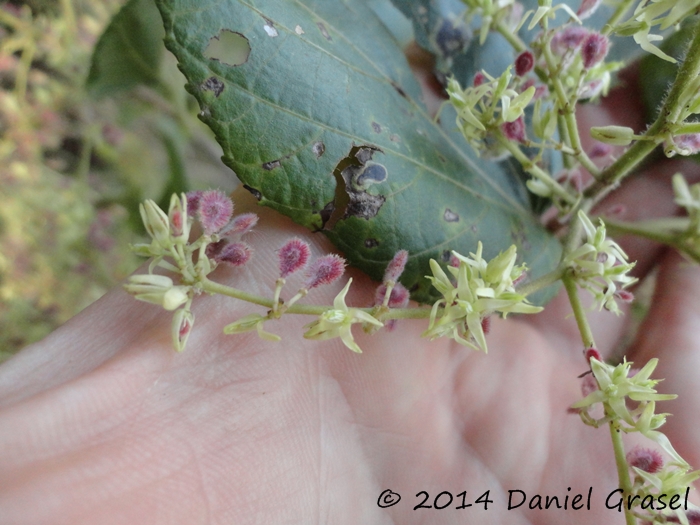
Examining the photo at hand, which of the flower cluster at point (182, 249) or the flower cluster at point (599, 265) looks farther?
the flower cluster at point (599, 265)

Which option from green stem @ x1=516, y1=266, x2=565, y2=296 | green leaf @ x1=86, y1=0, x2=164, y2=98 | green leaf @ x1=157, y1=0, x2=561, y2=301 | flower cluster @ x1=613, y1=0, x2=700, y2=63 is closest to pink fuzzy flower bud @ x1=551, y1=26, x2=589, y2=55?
flower cluster @ x1=613, y1=0, x2=700, y2=63

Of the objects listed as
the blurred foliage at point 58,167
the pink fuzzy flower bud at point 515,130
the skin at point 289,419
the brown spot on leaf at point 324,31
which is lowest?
the blurred foliage at point 58,167

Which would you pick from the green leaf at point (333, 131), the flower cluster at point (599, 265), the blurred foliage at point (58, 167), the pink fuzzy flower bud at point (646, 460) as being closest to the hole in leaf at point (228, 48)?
the green leaf at point (333, 131)

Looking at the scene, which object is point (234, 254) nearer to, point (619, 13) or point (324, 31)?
point (324, 31)

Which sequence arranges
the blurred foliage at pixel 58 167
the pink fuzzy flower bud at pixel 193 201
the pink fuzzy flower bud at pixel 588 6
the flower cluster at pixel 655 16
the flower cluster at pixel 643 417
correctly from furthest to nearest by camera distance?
the blurred foliage at pixel 58 167 → the pink fuzzy flower bud at pixel 588 6 → the pink fuzzy flower bud at pixel 193 201 → the flower cluster at pixel 643 417 → the flower cluster at pixel 655 16

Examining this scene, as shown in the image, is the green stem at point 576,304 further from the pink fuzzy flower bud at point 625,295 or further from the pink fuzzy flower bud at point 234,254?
the pink fuzzy flower bud at point 234,254
